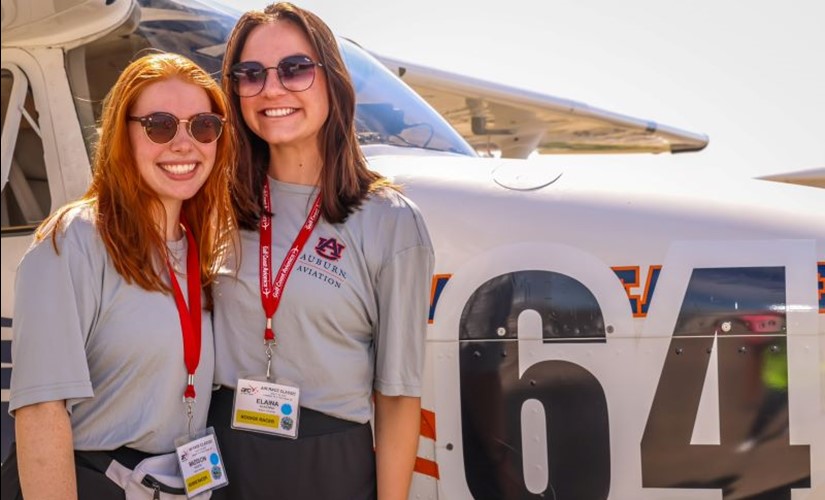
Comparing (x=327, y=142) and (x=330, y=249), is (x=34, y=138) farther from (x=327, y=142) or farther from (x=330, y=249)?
(x=330, y=249)

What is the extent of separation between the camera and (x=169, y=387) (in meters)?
2.46

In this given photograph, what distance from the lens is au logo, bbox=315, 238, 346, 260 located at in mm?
2633

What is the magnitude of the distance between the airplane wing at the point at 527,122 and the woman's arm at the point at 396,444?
5.87 m

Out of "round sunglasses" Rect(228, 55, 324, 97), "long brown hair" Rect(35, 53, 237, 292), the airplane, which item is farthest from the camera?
the airplane

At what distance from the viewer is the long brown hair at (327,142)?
2.70m

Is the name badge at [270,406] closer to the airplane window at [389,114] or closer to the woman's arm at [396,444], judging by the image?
the woman's arm at [396,444]

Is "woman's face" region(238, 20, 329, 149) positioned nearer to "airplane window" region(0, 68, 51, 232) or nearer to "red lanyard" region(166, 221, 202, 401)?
"red lanyard" region(166, 221, 202, 401)

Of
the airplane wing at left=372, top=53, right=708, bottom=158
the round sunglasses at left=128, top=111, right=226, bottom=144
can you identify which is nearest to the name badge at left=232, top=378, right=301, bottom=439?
the round sunglasses at left=128, top=111, right=226, bottom=144

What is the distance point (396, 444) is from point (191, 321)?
0.64 meters

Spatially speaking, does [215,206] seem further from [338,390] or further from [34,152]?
[34,152]

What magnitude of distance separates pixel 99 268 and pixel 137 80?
53 cm

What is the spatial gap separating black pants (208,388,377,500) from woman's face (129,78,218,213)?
22.9 inches


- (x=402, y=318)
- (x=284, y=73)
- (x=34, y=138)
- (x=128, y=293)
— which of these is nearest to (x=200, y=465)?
(x=128, y=293)

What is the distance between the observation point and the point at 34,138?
4773 mm
